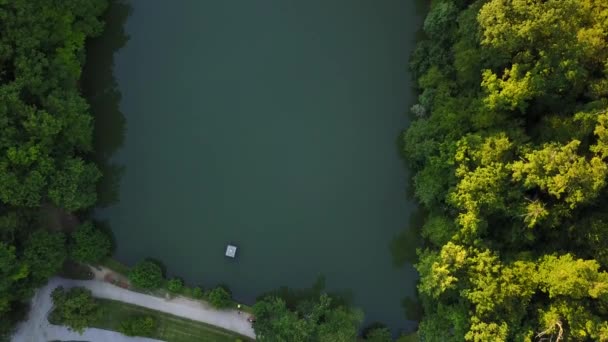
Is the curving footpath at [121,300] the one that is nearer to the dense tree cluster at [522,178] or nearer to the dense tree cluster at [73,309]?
the dense tree cluster at [73,309]

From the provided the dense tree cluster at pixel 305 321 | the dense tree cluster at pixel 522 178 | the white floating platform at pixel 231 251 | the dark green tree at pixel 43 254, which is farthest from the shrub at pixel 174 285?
the dense tree cluster at pixel 522 178

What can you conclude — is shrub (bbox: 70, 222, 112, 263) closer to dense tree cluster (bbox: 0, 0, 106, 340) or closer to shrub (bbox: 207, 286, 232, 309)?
dense tree cluster (bbox: 0, 0, 106, 340)

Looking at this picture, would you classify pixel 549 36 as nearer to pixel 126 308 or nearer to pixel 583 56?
pixel 583 56

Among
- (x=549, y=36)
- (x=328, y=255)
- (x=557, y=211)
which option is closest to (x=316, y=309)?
(x=328, y=255)

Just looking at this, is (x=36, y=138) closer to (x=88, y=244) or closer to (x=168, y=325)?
(x=88, y=244)

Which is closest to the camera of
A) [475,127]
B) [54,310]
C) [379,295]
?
[475,127]

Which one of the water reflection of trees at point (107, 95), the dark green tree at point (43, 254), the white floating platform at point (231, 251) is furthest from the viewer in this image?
the water reflection of trees at point (107, 95)
